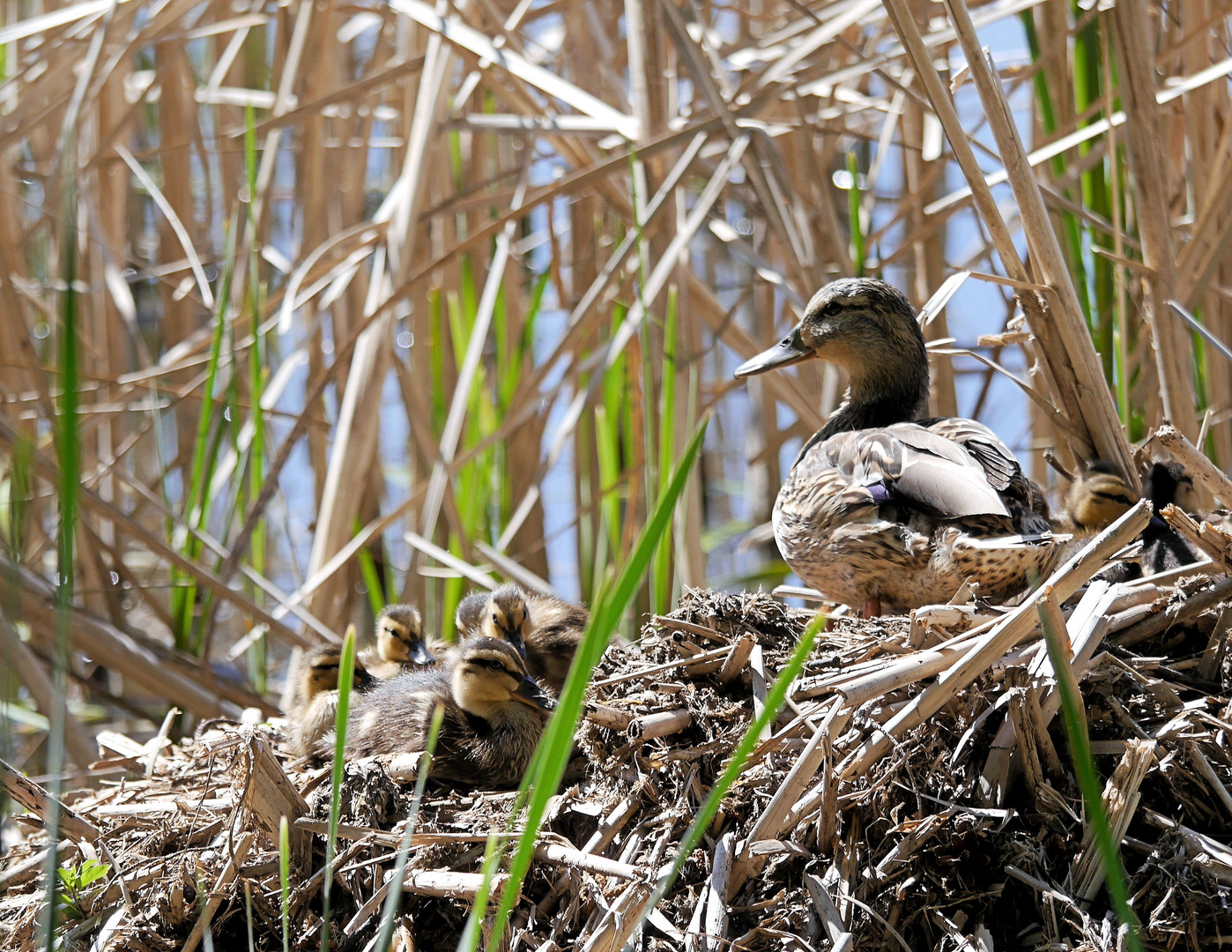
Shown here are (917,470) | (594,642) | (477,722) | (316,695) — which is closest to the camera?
(594,642)

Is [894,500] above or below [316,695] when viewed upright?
above

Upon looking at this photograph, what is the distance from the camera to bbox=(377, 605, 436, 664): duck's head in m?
2.98

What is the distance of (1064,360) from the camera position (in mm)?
2391

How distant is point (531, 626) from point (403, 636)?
311mm

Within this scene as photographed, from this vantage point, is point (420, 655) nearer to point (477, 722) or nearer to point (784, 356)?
point (477, 722)

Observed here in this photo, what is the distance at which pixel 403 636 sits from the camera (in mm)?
2979

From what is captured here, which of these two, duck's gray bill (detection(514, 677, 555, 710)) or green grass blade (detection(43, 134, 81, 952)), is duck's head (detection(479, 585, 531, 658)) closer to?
duck's gray bill (detection(514, 677, 555, 710))

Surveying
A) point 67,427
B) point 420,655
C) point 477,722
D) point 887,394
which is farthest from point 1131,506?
point 67,427

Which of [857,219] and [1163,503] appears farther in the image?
[857,219]

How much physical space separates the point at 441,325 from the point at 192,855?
2120mm

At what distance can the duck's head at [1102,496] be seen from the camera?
7.95ft

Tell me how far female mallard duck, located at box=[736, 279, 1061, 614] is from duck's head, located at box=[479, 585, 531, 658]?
607 millimetres

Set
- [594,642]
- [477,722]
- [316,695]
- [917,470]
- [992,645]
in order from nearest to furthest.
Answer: [594,642] → [992,645] → [917,470] → [477,722] → [316,695]

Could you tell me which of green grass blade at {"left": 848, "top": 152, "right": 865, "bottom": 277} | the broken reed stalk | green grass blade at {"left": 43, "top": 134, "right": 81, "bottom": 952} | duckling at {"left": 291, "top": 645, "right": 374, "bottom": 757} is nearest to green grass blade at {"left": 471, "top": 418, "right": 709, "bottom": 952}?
green grass blade at {"left": 43, "top": 134, "right": 81, "bottom": 952}
